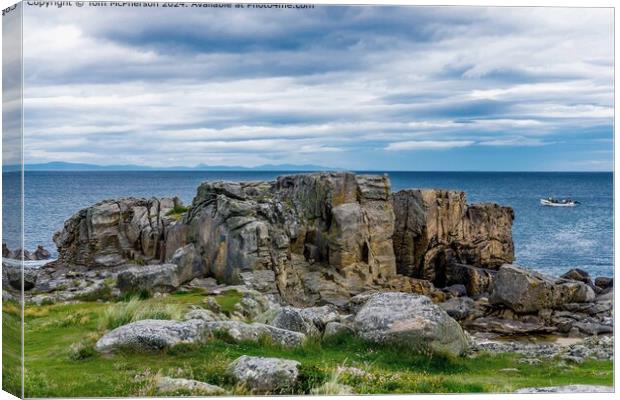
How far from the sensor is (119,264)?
41469 millimetres

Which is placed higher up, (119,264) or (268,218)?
(268,218)

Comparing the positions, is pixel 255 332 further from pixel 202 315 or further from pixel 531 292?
pixel 531 292

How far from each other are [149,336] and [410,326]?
17.6ft

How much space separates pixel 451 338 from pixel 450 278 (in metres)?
28.5

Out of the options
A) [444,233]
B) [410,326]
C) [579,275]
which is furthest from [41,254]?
[410,326]

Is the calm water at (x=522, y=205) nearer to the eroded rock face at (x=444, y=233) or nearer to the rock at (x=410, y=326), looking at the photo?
the eroded rock face at (x=444, y=233)

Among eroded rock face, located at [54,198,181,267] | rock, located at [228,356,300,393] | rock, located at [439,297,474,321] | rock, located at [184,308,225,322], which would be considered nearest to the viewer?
rock, located at [228,356,300,393]

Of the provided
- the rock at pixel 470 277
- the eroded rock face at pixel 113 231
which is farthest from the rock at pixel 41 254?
the rock at pixel 470 277

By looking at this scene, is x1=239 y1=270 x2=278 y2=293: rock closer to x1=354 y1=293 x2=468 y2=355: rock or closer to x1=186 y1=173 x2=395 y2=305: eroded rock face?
x1=186 y1=173 x2=395 y2=305: eroded rock face

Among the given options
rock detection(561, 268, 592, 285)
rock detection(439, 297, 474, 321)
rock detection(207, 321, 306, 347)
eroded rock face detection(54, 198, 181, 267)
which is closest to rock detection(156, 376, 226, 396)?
rock detection(207, 321, 306, 347)

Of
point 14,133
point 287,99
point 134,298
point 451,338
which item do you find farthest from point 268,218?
point 14,133

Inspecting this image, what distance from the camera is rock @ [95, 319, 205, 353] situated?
61.3 feet

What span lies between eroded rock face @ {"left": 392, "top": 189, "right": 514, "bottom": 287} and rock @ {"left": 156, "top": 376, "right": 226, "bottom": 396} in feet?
92.5

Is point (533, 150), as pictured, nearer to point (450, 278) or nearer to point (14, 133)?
point (14, 133)
